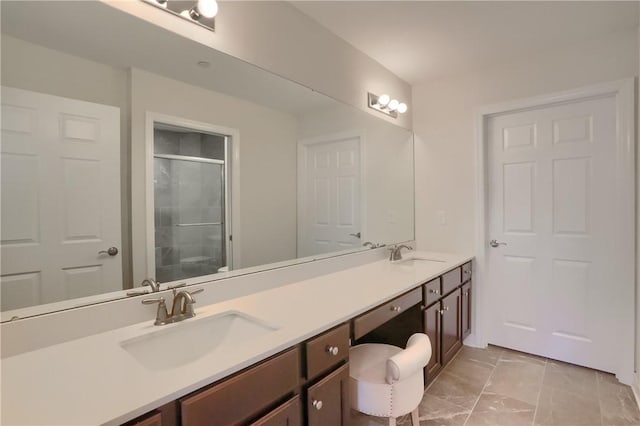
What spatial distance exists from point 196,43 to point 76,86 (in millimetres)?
502

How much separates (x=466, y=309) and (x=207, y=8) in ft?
8.77

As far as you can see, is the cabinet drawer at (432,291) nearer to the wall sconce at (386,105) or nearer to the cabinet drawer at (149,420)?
the wall sconce at (386,105)

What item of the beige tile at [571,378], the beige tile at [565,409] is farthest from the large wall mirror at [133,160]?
the beige tile at [571,378]

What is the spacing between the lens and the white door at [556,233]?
7.39 feet

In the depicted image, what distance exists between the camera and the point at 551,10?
1895 mm

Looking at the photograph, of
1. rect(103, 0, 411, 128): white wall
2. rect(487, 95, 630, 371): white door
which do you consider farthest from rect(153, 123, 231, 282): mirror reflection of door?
rect(487, 95, 630, 371): white door

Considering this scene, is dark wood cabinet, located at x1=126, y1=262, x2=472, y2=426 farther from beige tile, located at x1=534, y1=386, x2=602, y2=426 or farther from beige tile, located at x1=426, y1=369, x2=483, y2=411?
beige tile, located at x1=534, y1=386, x2=602, y2=426

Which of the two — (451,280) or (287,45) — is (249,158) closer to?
(287,45)

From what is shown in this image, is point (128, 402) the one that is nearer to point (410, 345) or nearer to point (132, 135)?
point (132, 135)

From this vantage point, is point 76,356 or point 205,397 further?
point 76,356

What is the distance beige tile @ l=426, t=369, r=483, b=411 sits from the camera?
1.99 metres

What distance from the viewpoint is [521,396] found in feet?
6.66

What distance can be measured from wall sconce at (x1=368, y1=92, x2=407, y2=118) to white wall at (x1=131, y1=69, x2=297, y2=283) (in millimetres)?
864

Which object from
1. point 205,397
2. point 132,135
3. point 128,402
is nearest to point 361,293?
point 205,397
